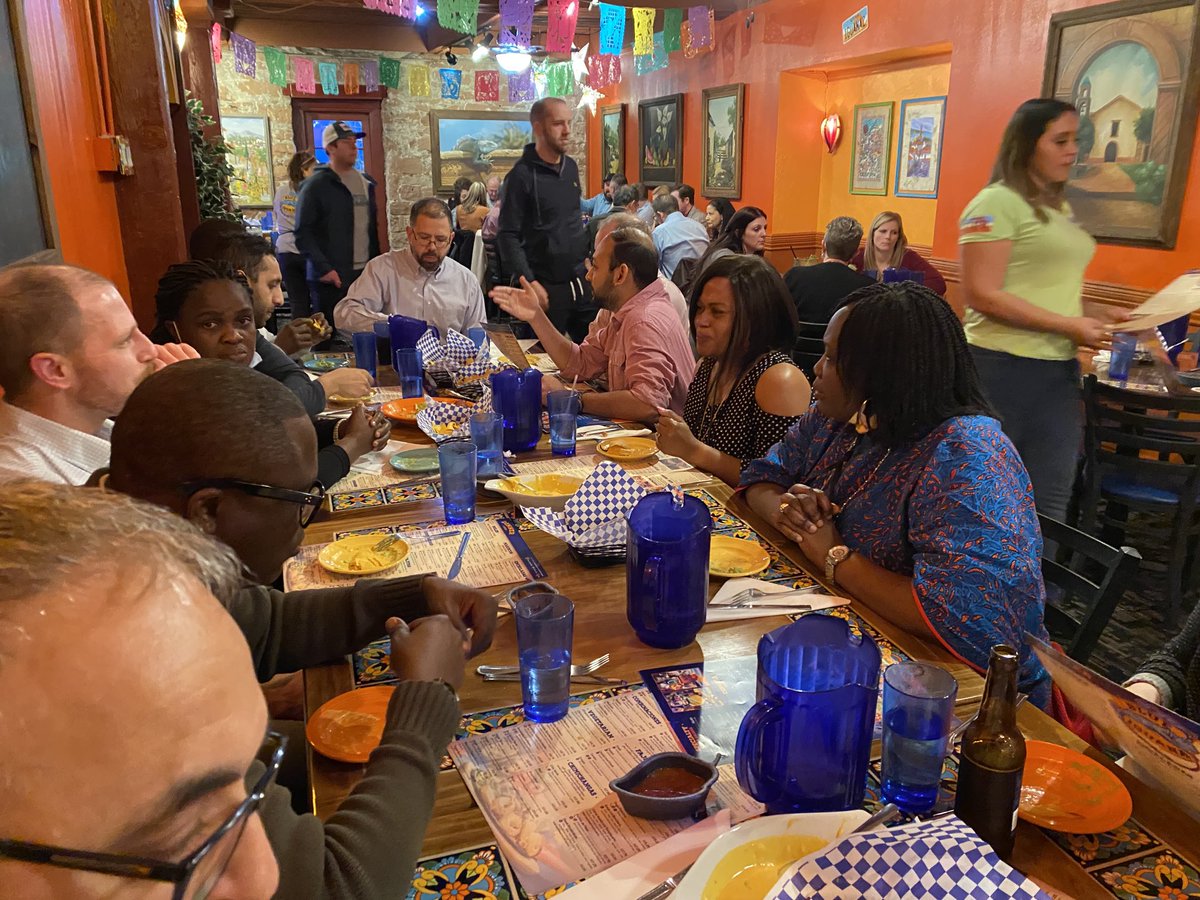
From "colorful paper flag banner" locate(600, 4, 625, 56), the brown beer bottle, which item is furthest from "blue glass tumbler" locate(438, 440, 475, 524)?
"colorful paper flag banner" locate(600, 4, 625, 56)

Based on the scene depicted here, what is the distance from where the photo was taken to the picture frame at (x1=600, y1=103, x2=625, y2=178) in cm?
1139

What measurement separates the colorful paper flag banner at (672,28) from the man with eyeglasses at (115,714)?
28.7 ft

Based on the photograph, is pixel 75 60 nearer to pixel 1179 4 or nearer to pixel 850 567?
pixel 850 567

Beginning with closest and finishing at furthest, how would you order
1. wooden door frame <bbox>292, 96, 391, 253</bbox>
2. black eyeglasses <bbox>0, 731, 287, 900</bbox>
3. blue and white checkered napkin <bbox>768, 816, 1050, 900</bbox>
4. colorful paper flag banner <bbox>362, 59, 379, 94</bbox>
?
black eyeglasses <bbox>0, 731, 287, 900</bbox>
blue and white checkered napkin <bbox>768, 816, 1050, 900</bbox>
colorful paper flag banner <bbox>362, 59, 379, 94</bbox>
wooden door frame <bbox>292, 96, 391, 253</bbox>

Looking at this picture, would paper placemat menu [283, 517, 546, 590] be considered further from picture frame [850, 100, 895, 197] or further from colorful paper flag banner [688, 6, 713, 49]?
colorful paper flag banner [688, 6, 713, 49]

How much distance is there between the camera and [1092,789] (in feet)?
3.35

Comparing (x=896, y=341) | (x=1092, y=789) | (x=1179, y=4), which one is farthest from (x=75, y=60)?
(x=1179, y=4)

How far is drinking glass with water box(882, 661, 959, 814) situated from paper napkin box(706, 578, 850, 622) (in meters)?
0.43

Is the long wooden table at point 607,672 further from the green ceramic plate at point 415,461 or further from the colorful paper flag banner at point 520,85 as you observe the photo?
the colorful paper flag banner at point 520,85

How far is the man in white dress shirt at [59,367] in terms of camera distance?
1.69 m

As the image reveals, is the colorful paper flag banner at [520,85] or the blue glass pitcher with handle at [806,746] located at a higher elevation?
the colorful paper flag banner at [520,85]

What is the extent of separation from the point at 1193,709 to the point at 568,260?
4.31 meters

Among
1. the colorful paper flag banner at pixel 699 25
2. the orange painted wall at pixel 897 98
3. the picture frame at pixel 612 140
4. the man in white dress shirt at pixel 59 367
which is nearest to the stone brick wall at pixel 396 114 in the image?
the picture frame at pixel 612 140

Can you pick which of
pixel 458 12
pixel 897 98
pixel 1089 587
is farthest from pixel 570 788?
pixel 897 98
